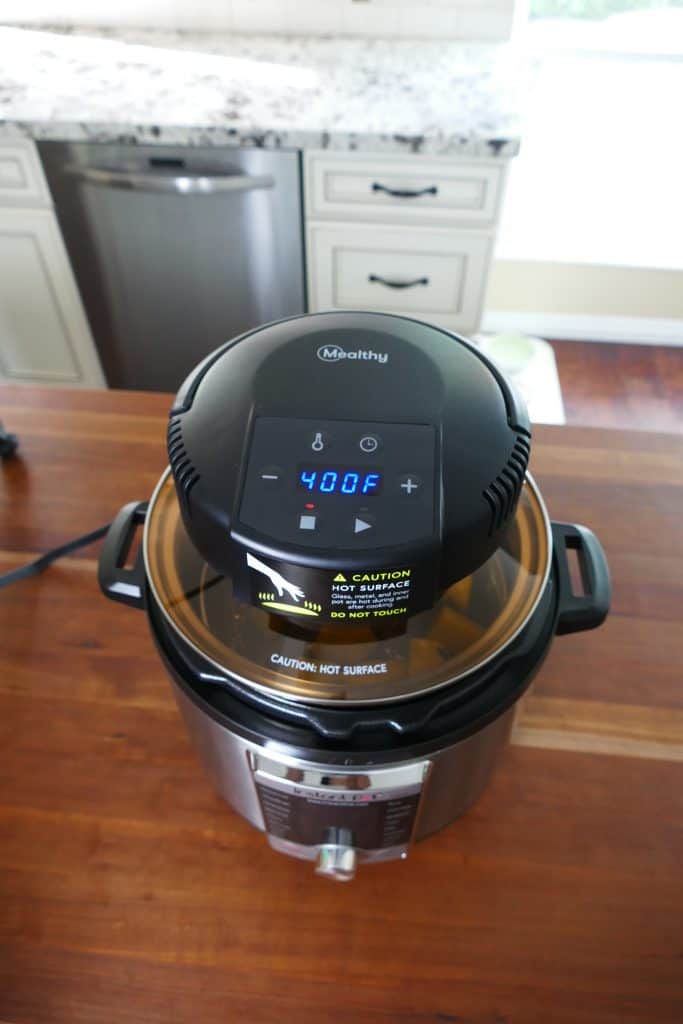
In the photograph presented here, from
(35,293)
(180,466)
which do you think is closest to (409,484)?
(180,466)

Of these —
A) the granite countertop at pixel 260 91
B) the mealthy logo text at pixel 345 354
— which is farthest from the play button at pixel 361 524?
the granite countertop at pixel 260 91

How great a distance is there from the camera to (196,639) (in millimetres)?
458

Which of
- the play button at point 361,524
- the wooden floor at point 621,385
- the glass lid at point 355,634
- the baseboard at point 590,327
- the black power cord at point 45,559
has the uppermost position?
the play button at point 361,524

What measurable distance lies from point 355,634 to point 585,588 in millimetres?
185

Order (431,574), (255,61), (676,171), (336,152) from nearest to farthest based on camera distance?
1. (431,574)
2. (336,152)
3. (255,61)
4. (676,171)

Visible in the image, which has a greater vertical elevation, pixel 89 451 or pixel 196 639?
pixel 196 639

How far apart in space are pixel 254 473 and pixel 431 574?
107mm

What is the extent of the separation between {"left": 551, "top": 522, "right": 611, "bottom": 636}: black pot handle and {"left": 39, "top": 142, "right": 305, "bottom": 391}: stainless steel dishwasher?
46.5 inches

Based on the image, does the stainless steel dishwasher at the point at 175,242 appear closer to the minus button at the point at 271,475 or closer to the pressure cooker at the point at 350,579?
the pressure cooker at the point at 350,579

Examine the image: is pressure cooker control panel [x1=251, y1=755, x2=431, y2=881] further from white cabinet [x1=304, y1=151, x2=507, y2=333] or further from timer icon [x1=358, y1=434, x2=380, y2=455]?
white cabinet [x1=304, y1=151, x2=507, y2=333]

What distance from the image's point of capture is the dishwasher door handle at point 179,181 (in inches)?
57.4

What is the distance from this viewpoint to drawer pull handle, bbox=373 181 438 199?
4.83 feet

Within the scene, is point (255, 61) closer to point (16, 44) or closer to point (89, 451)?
point (16, 44)

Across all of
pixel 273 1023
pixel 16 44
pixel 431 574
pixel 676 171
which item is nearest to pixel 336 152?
pixel 16 44
